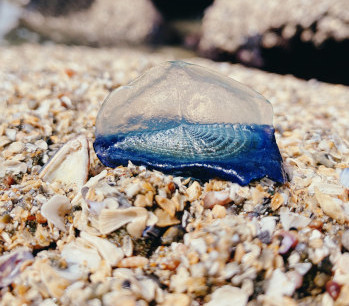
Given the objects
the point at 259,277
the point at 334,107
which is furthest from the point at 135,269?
the point at 334,107

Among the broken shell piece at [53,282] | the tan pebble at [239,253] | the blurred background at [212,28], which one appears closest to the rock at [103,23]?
the blurred background at [212,28]

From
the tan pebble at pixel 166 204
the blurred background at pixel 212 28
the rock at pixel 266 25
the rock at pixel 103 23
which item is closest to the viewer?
the tan pebble at pixel 166 204

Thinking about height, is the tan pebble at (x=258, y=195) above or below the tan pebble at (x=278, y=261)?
above

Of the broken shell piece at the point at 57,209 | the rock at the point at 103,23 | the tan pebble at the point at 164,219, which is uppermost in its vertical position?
the tan pebble at the point at 164,219

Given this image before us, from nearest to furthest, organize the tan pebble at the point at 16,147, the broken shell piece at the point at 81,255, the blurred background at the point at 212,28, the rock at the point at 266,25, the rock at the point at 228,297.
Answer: the rock at the point at 228,297, the broken shell piece at the point at 81,255, the tan pebble at the point at 16,147, the rock at the point at 266,25, the blurred background at the point at 212,28

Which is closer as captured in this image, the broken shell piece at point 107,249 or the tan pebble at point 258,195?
the broken shell piece at point 107,249

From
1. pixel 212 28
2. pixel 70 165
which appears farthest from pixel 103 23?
pixel 70 165

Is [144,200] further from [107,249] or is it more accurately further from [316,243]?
[316,243]

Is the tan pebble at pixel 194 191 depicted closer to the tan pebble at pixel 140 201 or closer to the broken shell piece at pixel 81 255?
the tan pebble at pixel 140 201
